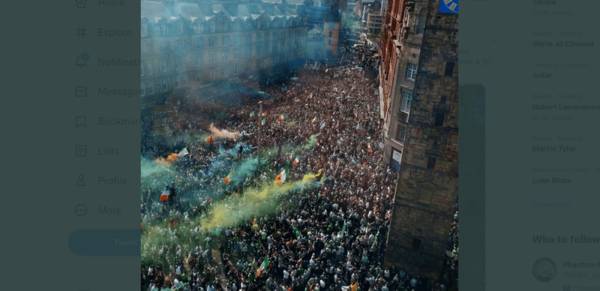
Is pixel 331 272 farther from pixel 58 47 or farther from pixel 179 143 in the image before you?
pixel 58 47

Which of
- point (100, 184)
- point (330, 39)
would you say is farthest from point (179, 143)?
point (330, 39)

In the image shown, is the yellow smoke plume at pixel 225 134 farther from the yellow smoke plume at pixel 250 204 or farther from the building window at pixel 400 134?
the building window at pixel 400 134

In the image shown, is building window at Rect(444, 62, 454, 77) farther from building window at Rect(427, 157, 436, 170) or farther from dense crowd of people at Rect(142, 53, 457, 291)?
dense crowd of people at Rect(142, 53, 457, 291)

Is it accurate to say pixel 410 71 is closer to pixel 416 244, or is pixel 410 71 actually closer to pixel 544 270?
pixel 416 244

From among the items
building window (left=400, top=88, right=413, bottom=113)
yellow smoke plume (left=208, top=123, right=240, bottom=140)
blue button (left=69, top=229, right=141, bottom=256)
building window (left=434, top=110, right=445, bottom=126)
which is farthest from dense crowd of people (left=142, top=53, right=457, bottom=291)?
blue button (left=69, top=229, right=141, bottom=256)

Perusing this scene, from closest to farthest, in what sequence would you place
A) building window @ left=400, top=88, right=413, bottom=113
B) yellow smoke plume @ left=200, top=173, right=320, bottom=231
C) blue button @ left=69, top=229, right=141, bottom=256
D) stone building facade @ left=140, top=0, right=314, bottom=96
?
blue button @ left=69, top=229, right=141, bottom=256, yellow smoke plume @ left=200, top=173, right=320, bottom=231, stone building facade @ left=140, top=0, right=314, bottom=96, building window @ left=400, top=88, right=413, bottom=113

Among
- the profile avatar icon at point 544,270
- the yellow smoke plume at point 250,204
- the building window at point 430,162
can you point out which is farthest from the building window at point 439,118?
the profile avatar icon at point 544,270
